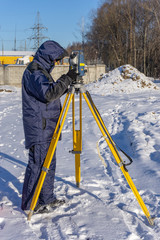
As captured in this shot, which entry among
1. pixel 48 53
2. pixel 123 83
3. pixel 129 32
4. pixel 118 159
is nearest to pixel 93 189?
pixel 118 159

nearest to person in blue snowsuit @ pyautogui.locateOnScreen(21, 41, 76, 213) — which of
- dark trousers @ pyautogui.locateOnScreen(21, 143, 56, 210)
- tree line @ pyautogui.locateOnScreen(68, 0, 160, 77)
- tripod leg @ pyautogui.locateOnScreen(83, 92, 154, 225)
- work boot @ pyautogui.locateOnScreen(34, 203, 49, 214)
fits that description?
dark trousers @ pyautogui.locateOnScreen(21, 143, 56, 210)

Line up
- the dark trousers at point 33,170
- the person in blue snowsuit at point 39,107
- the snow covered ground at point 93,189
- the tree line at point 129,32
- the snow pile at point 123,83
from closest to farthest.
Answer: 1. the snow covered ground at point 93,189
2. the person in blue snowsuit at point 39,107
3. the dark trousers at point 33,170
4. the snow pile at point 123,83
5. the tree line at point 129,32

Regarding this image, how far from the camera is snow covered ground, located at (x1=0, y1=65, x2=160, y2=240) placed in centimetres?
251

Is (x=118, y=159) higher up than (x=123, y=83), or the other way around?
(x=123, y=83)

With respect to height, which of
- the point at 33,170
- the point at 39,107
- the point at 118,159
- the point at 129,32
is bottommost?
the point at 33,170

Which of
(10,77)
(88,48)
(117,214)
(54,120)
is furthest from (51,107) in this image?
(88,48)

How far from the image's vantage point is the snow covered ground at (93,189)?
2512 mm

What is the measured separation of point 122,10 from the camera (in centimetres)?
3681

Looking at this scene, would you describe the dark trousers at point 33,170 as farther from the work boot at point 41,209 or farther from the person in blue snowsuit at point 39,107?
the work boot at point 41,209

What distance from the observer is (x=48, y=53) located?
2709 millimetres

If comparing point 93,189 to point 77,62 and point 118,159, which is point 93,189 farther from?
point 77,62

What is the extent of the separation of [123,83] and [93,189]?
11.9 metres

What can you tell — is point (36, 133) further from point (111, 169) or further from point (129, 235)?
point (111, 169)

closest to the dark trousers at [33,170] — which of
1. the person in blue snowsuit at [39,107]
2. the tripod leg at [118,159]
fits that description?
the person in blue snowsuit at [39,107]
